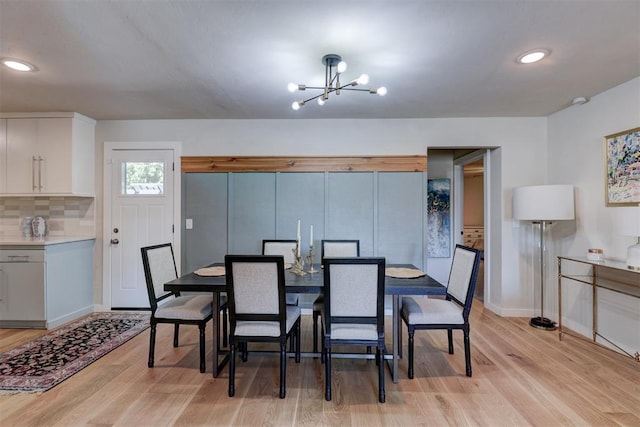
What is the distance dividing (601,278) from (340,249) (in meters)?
2.43

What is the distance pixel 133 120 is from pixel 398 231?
11.7ft

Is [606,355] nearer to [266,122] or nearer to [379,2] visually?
[379,2]

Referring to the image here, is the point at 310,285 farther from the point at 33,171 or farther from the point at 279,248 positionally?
the point at 33,171

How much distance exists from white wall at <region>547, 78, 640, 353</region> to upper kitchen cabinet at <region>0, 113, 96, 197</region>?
216 inches

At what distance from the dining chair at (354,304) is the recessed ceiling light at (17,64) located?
273cm

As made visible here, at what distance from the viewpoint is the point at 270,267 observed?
79.8 inches

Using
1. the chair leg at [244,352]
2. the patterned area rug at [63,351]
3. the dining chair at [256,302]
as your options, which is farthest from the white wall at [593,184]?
the patterned area rug at [63,351]

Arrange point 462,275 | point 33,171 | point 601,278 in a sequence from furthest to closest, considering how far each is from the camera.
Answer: point 33,171
point 601,278
point 462,275

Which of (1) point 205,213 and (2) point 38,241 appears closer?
(2) point 38,241

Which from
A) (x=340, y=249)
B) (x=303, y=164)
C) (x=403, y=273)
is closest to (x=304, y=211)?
(x=303, y=164)

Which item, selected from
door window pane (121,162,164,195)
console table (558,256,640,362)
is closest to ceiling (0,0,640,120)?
door window pane (121,162,164,195)

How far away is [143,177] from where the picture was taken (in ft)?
12.6

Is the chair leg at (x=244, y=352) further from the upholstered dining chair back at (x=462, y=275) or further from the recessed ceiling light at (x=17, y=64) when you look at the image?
the recessed ceiling light at (x=17, y=64)

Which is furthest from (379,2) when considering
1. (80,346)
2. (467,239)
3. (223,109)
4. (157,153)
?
(467,239)
